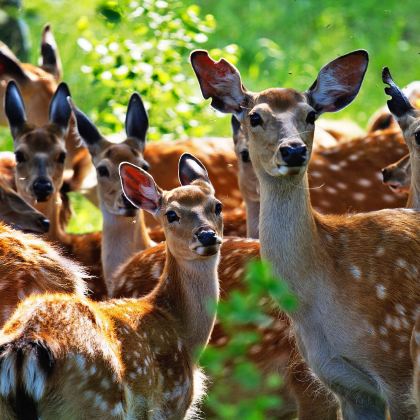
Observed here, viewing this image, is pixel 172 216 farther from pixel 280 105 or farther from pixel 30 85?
pixel 30 85

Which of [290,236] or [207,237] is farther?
[207,237]

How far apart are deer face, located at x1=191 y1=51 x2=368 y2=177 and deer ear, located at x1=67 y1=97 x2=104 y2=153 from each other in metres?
1.66

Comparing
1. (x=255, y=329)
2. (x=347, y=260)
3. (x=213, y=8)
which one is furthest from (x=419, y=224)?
(x=213, y=8)

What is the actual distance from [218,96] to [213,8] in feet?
25.2

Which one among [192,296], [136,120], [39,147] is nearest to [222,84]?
[192,296]

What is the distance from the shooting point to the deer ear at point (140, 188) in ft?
22.7

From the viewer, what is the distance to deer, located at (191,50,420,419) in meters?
5.96

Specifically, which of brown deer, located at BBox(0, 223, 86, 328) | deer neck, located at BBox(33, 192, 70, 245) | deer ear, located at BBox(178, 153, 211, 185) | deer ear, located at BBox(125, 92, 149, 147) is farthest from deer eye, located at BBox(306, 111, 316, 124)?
deer neck, located at BBox(33, 192, 70, 245)

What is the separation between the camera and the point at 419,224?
6352 millimetres

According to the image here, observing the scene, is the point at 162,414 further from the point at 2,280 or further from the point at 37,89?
the point at 37,89

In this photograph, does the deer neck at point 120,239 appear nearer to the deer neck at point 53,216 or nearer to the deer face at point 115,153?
the deer face at point 115,153

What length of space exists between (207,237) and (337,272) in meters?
0.62

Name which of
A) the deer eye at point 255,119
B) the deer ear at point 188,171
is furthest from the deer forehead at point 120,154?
the deer eye at point 255,119

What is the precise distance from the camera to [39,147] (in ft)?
27.8
